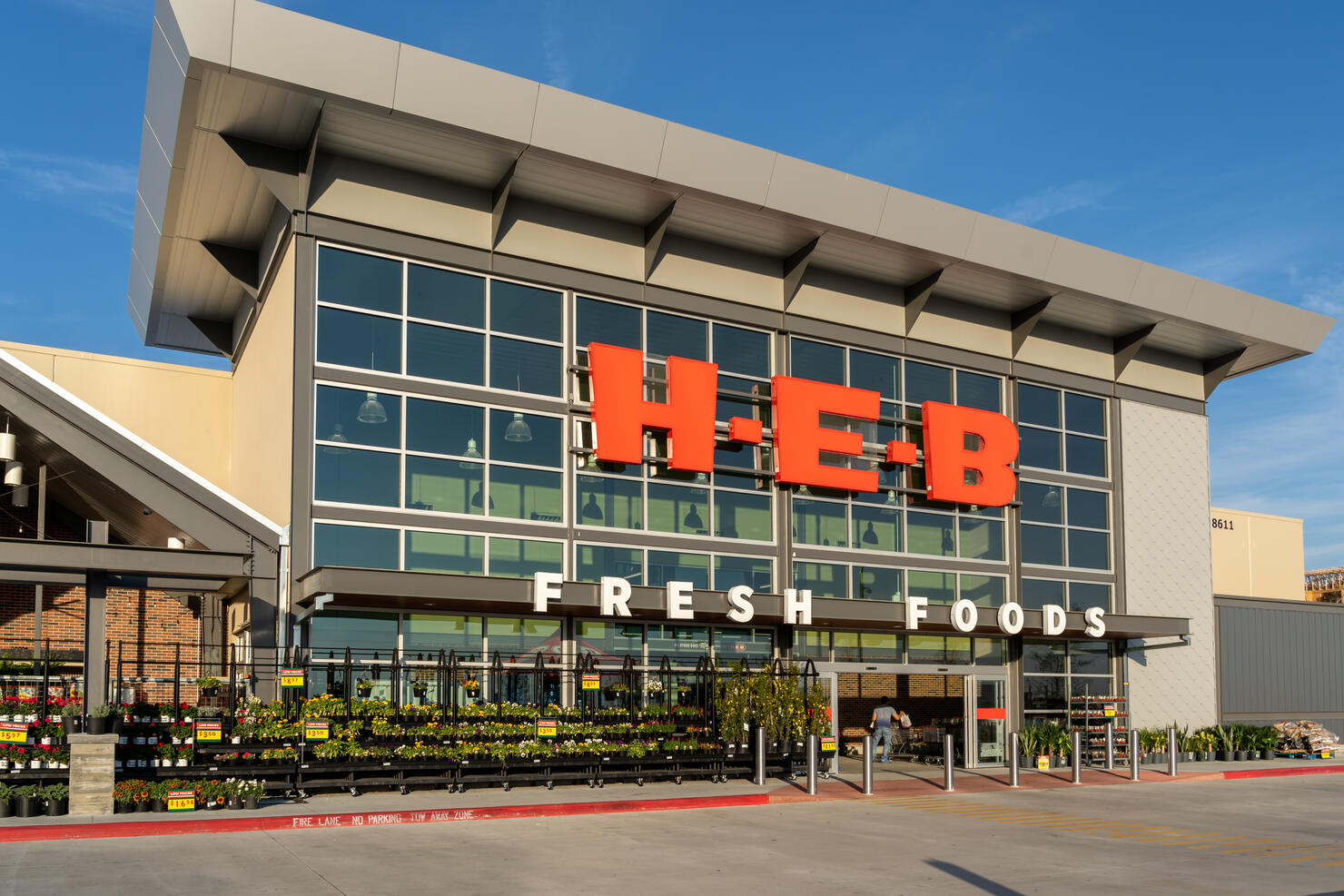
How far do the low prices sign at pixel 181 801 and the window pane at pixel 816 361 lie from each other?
1704 cm

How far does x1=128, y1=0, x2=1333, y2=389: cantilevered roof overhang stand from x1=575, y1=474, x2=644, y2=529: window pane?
17.7 feet

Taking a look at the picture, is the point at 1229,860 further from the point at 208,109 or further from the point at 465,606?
the point at 208,109

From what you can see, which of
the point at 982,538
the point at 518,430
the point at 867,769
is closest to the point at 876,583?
the point at 982,538

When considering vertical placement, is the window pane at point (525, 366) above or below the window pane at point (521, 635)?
above

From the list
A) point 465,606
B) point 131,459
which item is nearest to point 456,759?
point 465,606

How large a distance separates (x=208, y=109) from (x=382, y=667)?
35.7 feet

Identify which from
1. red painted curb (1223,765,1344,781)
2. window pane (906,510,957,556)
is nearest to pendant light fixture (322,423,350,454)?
window pane (906,510,957,556)

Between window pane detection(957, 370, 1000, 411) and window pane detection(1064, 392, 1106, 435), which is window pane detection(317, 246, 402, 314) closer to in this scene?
window pane detection(957, 370, 1000, 411)

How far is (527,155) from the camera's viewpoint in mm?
24859

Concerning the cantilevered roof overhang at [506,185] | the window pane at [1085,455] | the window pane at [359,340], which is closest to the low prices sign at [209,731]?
the window pane at [359,340]

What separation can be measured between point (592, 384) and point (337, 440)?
5.62 metres

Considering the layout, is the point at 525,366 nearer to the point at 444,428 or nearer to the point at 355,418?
Answer: the point at 444,428

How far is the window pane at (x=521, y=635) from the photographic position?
25500 mm

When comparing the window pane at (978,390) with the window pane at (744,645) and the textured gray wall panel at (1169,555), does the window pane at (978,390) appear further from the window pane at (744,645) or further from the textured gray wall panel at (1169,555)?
the window pane at (744,645)
